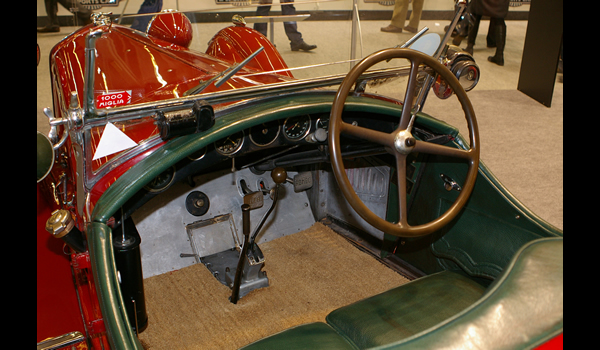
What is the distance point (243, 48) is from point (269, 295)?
1505mm

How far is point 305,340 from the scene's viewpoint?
164cm

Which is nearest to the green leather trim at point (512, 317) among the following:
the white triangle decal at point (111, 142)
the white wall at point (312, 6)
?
the white triangle decal at point (111, 142)

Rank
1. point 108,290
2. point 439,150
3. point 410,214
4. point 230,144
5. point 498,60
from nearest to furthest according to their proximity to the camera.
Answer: point 108,290 < point 439,150 < point 230,144 < point 410,214 < point 498,60

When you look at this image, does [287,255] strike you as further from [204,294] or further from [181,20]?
[181,20]

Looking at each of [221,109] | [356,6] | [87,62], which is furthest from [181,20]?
[356,6]

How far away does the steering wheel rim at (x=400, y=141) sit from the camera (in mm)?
1533

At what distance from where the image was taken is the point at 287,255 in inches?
A: 119

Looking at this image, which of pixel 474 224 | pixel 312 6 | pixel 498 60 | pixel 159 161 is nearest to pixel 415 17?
pixel 312 6

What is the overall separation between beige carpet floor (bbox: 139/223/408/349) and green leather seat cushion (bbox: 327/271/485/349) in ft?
2.11

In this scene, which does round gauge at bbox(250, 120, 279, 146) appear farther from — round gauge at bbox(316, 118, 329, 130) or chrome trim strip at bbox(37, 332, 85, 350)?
chrome trim strip at bbox(37, 332, 85, 350)

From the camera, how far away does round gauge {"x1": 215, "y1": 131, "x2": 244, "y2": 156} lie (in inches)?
71.7

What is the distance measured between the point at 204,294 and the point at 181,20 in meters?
1.60

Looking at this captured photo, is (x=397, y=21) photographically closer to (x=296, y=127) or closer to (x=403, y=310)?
(x=296, y=127)

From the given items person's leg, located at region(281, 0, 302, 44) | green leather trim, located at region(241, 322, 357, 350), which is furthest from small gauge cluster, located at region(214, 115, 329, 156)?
person's leg, located at region(281, 0, 302, 44)
